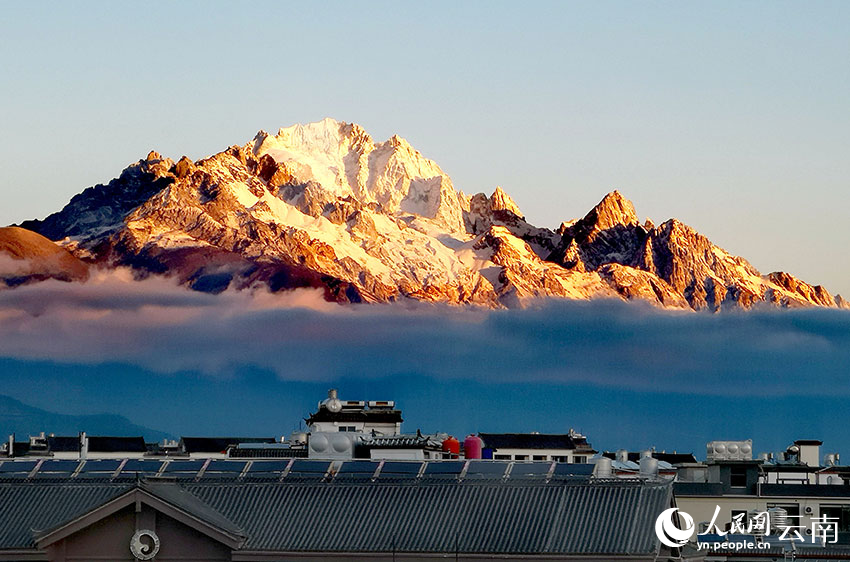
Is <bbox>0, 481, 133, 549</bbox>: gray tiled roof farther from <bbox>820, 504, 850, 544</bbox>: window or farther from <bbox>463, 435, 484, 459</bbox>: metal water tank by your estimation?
<bbox>820, 504, 850, 544</bbox>: window

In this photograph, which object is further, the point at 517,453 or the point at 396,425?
the point at 396,425

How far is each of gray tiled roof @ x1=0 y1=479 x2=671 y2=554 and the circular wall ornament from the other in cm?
198

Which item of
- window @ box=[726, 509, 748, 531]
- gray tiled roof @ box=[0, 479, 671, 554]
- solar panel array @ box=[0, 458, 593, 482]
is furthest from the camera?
window @ box=[726, 509, 748, 531]

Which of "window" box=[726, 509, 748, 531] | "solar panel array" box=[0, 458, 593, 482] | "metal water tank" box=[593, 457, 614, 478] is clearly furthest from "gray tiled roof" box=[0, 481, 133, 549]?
"window" box=[726, 509, 748, 531]

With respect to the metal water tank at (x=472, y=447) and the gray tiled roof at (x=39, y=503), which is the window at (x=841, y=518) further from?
the gray tiled roof at (x=39, y=503)

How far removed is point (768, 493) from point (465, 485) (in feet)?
149

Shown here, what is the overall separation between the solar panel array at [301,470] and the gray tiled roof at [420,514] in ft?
2.24

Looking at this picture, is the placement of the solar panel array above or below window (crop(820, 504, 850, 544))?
below

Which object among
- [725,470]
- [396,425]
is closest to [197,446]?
[396,425]

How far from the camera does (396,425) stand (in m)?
178

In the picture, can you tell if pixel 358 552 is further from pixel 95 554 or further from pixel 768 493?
pixel 768 493

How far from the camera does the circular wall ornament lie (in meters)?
51.2

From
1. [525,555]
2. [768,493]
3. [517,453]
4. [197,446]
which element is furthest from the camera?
[197,446]

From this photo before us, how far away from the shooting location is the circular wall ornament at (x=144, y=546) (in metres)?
51.2
